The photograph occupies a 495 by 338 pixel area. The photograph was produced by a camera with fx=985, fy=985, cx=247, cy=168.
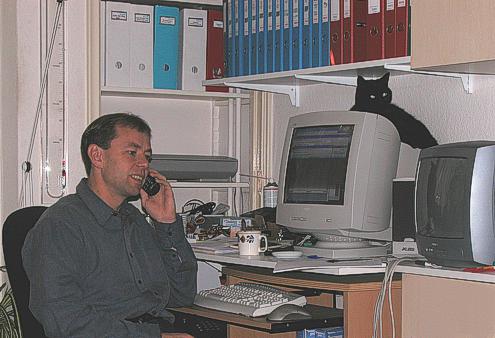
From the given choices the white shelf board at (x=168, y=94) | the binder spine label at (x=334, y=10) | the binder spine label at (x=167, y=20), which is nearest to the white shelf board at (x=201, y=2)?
the binder spine label at (x=167, y=20)

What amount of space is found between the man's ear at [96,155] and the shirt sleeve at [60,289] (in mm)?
246

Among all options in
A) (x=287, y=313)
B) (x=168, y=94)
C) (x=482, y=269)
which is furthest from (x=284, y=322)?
(x=168, y=94)

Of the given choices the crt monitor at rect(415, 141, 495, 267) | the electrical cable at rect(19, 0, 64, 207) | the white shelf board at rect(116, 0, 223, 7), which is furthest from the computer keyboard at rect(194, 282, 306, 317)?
the white shelf board at rect(116, 0, 223, 7)

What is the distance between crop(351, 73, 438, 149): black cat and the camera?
3232 millimetres

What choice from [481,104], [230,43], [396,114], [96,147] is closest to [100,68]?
[230,43]

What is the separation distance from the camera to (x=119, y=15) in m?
3.91

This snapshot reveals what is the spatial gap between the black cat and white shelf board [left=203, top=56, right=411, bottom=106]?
2.1 inches

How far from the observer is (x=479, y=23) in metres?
2.54

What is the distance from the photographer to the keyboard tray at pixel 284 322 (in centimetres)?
278

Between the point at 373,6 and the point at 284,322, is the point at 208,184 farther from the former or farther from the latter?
the point at 284,322

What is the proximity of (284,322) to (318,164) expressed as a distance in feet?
2.20

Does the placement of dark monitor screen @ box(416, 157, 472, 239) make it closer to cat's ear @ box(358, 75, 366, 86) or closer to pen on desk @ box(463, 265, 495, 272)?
pen on desk @ box(463, 265, 495, 272)

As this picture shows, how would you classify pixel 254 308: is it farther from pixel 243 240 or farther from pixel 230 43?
pixel 230 43

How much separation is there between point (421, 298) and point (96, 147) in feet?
3.55
